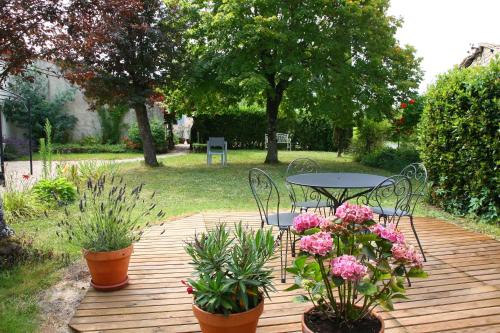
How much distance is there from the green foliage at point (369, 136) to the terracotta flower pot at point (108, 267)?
10.4 meters

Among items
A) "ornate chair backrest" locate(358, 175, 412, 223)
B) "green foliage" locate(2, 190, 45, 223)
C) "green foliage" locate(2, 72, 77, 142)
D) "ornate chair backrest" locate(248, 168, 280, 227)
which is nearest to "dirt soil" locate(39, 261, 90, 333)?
"ornate chair backrest" locate(248, 168, 280, 227)

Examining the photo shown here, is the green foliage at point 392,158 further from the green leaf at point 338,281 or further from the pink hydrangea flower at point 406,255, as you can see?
the green leaf at point 338,281

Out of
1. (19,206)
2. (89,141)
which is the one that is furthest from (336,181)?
(89,141)

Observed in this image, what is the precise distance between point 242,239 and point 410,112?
34.5ft

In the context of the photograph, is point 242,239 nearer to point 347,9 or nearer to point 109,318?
point 109,318

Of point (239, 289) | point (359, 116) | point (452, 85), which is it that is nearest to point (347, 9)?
point (359, 116)

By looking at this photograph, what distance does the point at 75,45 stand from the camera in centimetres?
341

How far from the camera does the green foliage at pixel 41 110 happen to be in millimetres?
13156

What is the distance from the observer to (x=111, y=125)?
15172mm

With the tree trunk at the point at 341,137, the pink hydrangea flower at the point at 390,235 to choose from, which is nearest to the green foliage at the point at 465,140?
the pink hydrangea flower at the point at 390,235

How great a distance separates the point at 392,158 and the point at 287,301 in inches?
374

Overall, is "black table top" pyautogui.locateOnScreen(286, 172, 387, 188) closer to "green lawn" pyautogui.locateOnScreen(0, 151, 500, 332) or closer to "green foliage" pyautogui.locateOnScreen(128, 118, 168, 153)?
"green lawn" pyautogui.locateOnScreen(0, 151, 500, 332)

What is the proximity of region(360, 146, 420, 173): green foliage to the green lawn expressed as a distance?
49cm

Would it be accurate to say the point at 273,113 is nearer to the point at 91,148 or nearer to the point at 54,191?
the point at 54,191
